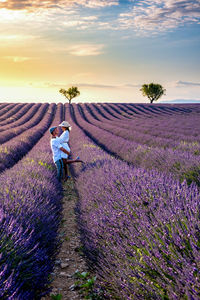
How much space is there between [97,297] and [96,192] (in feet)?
4.05

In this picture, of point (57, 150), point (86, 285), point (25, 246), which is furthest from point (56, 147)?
point (25, 246)

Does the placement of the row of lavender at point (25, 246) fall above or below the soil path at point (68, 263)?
above

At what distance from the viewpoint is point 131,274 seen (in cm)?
176

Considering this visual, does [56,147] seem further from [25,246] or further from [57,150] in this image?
[25,246]

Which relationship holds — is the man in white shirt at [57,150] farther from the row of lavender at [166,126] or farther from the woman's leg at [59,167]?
the row of lavender at [166,126]

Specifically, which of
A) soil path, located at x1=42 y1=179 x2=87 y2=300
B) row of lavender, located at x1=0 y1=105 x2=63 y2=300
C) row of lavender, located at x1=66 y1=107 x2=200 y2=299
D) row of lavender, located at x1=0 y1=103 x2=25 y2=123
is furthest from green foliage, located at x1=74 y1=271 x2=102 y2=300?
row of lavender, located at x1=0 y1=103 x2=25 y2=123

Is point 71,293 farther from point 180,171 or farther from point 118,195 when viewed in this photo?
point 180,171

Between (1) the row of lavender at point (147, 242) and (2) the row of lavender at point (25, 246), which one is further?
(2) the row of lavender at point (25, 246)

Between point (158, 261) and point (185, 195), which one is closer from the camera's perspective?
point (158, 261)

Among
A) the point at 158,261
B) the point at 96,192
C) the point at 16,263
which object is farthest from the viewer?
the point at 96,192

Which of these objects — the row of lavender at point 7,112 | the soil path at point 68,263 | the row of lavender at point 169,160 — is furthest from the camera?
the row of lavender at point 7,112

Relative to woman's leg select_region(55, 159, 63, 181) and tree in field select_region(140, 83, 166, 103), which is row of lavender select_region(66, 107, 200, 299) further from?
tree in field select_region(140, 83, 166, 103)

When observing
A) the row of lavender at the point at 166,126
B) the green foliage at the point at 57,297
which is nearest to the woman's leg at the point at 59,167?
the green foliage at the point at 57,297

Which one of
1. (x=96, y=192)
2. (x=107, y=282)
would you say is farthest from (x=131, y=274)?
(x=96, y=192)
